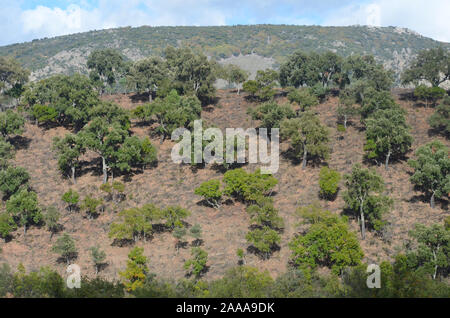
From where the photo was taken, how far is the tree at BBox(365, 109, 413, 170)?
187 ft

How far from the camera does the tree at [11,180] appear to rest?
54844 mm

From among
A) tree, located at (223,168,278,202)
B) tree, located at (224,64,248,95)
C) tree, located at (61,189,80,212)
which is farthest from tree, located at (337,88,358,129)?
tree, located at (61,189,80,212)

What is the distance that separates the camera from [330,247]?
124 feet

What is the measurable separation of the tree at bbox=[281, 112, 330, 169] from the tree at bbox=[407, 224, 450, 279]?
2356cm

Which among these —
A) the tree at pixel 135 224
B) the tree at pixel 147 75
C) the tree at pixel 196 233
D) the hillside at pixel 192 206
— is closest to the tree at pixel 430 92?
the hillside at pixel 192 206

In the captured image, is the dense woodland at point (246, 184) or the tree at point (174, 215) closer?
the dense woodland at point (246, 184)

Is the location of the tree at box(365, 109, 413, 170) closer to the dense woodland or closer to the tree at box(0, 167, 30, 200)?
the dense woodland

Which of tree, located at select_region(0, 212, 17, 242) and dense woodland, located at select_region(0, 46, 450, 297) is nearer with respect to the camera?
dense woodland, located at select_region(0, 46, 450, 297)

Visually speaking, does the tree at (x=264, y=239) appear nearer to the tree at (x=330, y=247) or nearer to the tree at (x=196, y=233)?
the tree at (x=330, y=247)

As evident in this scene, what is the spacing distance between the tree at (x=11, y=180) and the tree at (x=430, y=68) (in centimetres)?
8246

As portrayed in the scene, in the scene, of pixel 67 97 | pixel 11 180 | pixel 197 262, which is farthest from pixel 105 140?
pixel 197 262

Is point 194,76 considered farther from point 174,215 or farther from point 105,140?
point 174,215

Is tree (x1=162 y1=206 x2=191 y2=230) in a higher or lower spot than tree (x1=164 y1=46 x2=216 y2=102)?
lower
